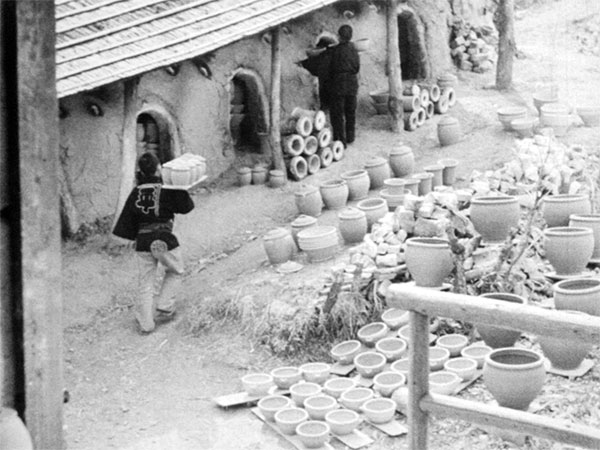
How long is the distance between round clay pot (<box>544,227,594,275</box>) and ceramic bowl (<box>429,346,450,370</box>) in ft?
5.06

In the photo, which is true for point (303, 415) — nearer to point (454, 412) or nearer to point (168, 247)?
point (168, 247)

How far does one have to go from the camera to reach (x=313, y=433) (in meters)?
8.06

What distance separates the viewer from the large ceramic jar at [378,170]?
13477 millimetres

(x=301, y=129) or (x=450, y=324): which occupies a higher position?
(x=301, y=129)

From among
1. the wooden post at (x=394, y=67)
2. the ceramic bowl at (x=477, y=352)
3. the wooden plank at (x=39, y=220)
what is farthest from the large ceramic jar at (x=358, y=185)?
the wooden plank at (x=39, y=220)

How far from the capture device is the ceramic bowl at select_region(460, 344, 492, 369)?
344 inches

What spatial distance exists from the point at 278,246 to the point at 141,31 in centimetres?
306

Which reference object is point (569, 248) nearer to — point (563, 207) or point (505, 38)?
point (563, 207)

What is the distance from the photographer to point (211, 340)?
397 inches

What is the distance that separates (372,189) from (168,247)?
13.6 feet

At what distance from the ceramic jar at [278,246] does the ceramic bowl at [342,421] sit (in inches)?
123

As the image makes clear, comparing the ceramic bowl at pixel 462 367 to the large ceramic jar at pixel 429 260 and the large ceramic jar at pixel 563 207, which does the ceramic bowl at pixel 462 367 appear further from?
the large ceramic jar at pixel 563 207

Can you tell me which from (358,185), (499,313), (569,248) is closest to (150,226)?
(358,185)

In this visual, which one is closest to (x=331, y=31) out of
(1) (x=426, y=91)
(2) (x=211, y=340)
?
(1) (x=426, y=91)
